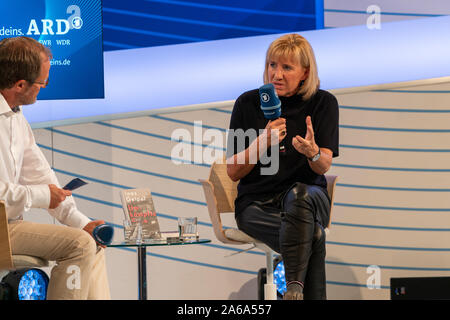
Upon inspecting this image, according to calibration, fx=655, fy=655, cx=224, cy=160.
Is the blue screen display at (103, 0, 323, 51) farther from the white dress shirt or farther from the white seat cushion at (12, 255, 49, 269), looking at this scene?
the white seat cushion at (12, 255, 49, 269)

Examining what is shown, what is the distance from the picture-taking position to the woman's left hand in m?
3.02

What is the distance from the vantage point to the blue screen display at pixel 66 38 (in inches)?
161

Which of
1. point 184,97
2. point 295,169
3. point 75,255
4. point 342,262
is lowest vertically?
point 342,262

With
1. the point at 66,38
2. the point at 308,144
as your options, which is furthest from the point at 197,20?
the point at 308,144

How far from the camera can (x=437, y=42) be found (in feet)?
14.2

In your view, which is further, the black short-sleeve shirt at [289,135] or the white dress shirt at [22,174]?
the black short-sleeve shirt at [289,135]

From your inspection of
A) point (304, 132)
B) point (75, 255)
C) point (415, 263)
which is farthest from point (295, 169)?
point (415, 263)

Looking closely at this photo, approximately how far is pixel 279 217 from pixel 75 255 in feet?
3.29

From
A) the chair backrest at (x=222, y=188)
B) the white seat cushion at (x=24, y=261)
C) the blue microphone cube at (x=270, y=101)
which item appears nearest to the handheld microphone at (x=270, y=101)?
the blue microphone cube at (x=270, y=101)

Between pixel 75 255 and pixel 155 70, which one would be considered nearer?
pixel 75 255

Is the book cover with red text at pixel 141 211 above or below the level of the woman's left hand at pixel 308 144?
below

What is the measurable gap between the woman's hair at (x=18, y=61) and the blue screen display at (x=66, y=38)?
4.53ft

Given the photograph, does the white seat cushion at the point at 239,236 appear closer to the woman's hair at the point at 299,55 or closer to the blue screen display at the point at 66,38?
the woman's hair at the point at 299,55
